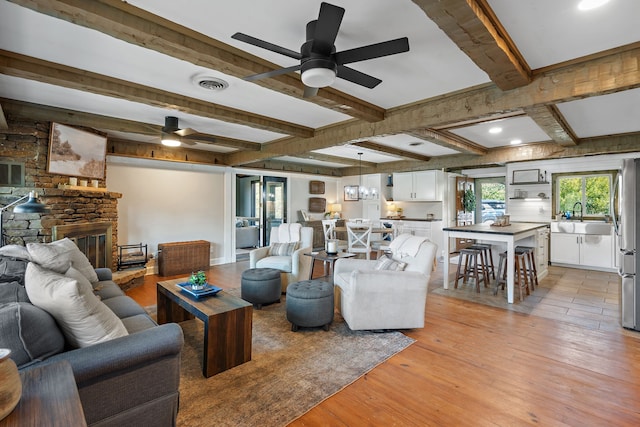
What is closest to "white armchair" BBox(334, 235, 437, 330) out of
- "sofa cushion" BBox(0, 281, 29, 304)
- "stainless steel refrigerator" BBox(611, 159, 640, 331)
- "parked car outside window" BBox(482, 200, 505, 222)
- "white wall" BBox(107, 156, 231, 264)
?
"stainless steel refrigerator" BBox(611, 159, 640, 331)

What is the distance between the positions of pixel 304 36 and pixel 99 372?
7.57ft

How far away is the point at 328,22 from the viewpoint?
5.67 feet

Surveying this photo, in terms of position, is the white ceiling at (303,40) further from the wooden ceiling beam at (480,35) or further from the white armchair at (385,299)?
the white armchair at (385,299)

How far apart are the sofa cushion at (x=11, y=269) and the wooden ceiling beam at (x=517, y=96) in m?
3.64

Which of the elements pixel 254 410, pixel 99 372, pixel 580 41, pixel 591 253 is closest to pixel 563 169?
pixel 591 253

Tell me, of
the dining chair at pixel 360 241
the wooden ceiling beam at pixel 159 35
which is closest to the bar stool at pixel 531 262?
the dining chair at pixel 360 241

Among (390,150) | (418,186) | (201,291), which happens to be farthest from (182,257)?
(418,186)

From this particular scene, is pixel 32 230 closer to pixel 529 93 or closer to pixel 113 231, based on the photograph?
pixel 113 231

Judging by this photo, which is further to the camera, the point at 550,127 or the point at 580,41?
the point at 550,127

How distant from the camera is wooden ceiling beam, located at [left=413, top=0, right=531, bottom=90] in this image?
1664 mm

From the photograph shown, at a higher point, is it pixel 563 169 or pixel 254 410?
pixel 563 169

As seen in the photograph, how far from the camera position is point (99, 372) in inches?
56.4

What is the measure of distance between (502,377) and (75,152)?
17.5 ft

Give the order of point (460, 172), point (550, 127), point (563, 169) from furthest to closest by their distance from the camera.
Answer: point (460, 172) → point (563, 169) → point (550, 127)
